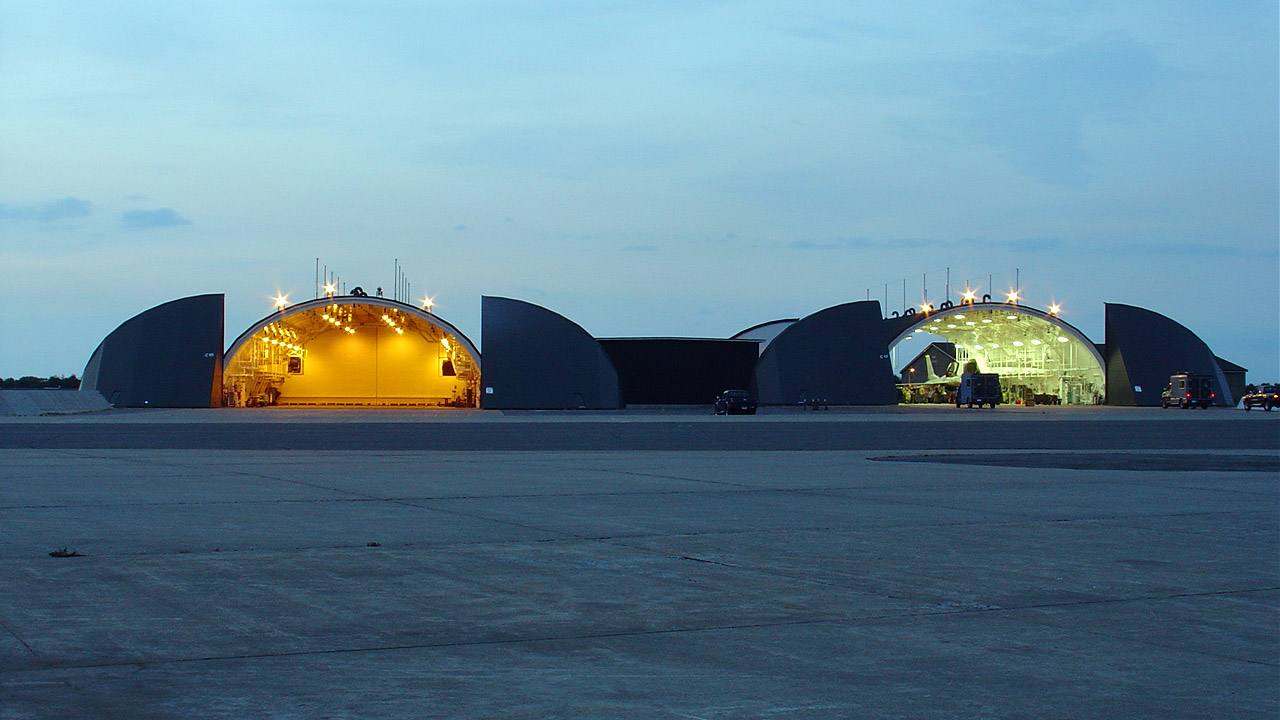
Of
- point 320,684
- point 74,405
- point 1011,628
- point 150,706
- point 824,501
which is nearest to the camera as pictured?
point 150,706

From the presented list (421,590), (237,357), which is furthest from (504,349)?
(421,590)

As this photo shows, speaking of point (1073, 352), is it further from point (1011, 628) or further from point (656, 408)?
point (1011, 628)

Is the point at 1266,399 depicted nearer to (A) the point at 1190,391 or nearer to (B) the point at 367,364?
(A) the point at 1190,391

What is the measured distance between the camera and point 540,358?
238 ft

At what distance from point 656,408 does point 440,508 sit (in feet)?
200

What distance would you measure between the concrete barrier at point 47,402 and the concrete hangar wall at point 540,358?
4.67 meters

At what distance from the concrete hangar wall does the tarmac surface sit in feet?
178

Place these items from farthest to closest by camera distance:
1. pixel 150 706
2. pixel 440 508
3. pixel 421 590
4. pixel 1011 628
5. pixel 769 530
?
pixel 440 508 < pixel 769 530 < pixel 421 590 < pixel 1011 628 < pixel 150 706

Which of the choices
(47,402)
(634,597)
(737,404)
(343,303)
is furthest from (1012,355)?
(634,597)

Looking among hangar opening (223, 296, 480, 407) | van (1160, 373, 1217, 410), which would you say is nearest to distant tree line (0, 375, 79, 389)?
hangar opening (223, 296, 480, 407)

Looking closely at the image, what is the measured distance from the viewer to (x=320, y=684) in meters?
5.47

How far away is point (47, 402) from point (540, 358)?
2698 centimetres

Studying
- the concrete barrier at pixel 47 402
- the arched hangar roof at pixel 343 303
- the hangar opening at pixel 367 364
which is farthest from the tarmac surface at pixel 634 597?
the hangar opening at pixel 367 364

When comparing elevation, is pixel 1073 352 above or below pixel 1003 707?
above
